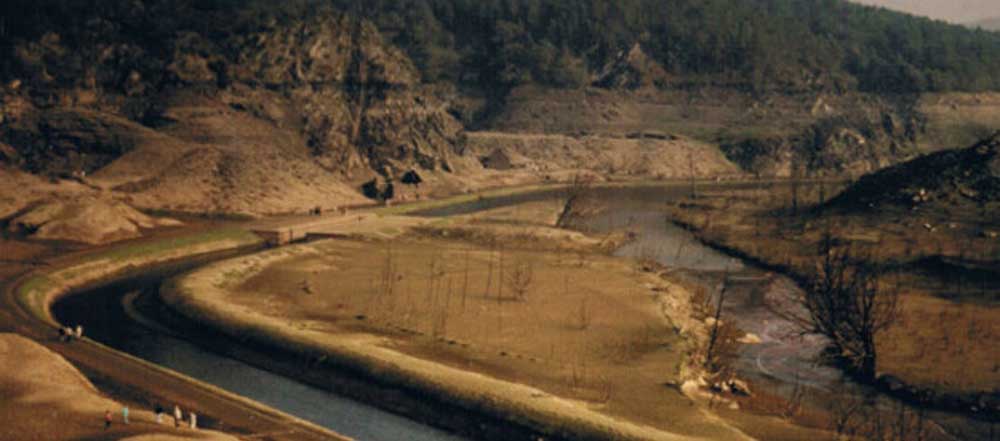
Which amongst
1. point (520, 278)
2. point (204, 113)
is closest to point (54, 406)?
point (520, 278)

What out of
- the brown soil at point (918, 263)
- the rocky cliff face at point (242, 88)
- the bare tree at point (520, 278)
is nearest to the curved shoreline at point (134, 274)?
the brown soil at point (918, 263)

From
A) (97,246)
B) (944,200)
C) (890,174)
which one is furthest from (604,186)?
(97,246)

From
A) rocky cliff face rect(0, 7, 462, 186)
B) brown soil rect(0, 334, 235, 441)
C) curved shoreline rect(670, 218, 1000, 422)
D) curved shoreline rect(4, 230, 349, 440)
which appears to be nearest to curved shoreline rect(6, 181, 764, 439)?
curved shoreline rect(4, 230, 349, 440)

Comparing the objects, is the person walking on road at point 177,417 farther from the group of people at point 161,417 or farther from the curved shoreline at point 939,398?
the curved shoreline at point 939,398

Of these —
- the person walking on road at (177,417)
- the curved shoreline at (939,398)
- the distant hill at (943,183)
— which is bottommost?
the person walking on road at (177,417)

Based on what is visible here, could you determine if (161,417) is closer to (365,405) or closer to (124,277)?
(365,405)

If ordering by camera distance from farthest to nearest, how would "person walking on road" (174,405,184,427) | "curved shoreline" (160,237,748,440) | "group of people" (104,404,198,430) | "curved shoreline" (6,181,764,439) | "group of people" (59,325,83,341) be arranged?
"group of people" (59,325,83,341) < "curved shoreline" (6,181,764,439) < "curved shoreline" (160,237,748,440) < "person walking on road" (174,405,184,427) < "group of people" (104,404,198,430)

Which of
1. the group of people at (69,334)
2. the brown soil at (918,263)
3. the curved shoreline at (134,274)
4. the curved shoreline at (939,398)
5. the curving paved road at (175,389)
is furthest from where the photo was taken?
the group of people at (69,334)

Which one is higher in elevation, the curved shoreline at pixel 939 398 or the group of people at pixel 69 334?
the curved shoreline at pixel 939 398

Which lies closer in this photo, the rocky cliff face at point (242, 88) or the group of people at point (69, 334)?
the group of people at point (69, 334)

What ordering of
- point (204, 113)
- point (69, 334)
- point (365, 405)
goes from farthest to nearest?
point (204, 113) → point (69, 334) → point (365, 405)

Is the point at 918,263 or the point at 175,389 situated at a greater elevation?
the point at 918,263

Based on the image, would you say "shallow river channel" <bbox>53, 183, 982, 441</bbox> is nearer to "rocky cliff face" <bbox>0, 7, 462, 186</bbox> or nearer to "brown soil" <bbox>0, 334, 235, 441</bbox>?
"brown soil" <bbox>0, 334, 235, 441</bbox>
